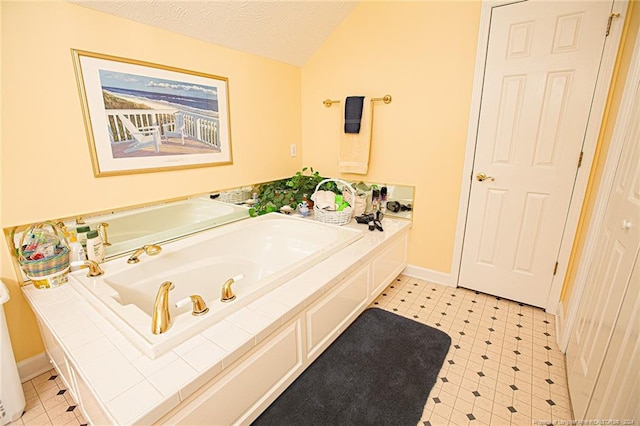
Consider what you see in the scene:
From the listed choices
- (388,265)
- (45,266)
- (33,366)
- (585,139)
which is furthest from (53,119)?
(585,139)

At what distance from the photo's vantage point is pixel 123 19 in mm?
1637

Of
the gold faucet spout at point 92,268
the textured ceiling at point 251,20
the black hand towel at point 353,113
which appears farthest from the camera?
the black hand towel at point 353,113

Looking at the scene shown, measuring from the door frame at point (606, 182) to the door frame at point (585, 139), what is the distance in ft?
0.99

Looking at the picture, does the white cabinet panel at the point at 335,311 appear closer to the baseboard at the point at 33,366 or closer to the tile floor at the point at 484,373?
the tile floor at the point at 484,373

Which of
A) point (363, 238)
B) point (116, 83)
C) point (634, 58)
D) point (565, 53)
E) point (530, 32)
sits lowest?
point (363, 238)

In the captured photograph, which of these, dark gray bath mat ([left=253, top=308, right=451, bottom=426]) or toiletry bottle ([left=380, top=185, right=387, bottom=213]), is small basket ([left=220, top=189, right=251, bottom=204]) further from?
dark gray bath mat ([left=253, top=308, right=451, bottom=426])

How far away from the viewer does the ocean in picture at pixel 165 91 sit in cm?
166

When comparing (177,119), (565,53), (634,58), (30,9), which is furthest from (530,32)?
(30,9)

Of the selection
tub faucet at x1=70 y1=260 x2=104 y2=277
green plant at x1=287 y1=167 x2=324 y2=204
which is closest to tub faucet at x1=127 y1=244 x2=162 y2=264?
tub faucet at x1=70 y1=260 x2=104 y2=277

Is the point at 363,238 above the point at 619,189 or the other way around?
the other way around

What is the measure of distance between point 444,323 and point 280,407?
1.26 meters

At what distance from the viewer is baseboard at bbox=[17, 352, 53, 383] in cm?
159

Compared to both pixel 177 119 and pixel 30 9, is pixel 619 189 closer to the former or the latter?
pixel 177 119

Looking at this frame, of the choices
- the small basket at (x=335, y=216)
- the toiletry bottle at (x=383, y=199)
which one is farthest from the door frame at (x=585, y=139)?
the small basket at (x=335, y=216)
